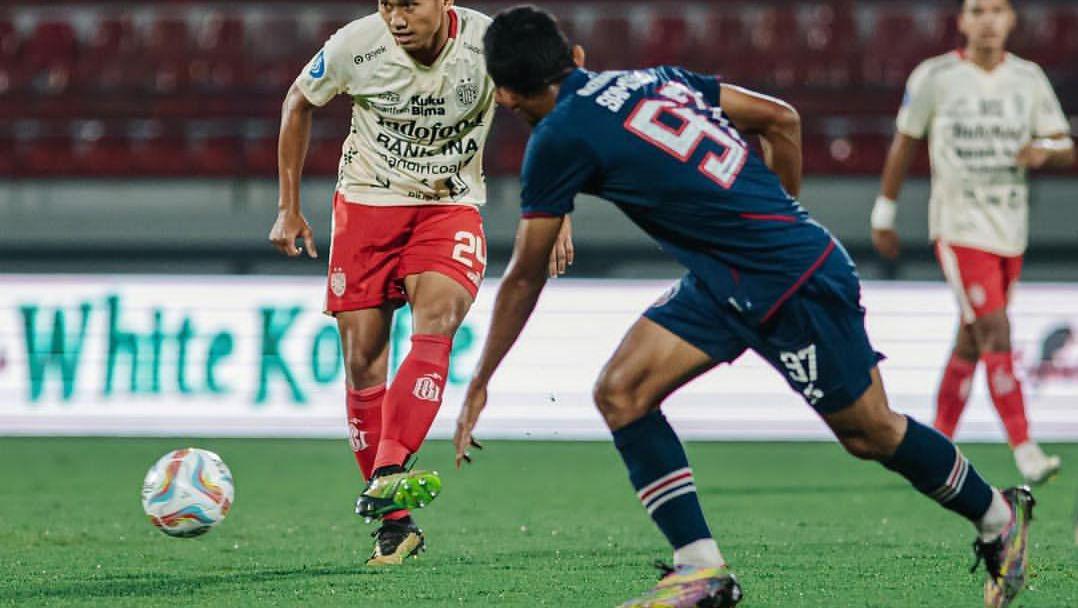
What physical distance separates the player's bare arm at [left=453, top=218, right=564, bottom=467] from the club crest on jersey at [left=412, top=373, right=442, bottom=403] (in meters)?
1.14

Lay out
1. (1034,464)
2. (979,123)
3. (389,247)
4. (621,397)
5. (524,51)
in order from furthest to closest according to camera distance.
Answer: (979,123) < (1034,464) < (389,247) < (621,397) < (524,51)

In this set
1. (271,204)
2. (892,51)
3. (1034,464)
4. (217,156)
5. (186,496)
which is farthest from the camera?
(892,51)

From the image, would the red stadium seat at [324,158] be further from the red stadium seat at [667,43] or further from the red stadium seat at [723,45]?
the red stadium seat at [723,45]

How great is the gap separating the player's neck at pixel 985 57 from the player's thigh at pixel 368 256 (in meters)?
3.84

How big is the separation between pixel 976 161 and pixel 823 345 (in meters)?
4.54

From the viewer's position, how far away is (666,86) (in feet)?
13.9

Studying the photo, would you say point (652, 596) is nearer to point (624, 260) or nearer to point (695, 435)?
point (695, 435)

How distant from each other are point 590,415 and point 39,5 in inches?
350

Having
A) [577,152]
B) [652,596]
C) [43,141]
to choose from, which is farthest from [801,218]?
[43,141]

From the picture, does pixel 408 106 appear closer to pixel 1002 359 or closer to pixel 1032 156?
pixel 1002 359

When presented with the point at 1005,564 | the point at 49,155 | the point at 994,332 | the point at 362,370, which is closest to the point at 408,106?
the point at 362,370

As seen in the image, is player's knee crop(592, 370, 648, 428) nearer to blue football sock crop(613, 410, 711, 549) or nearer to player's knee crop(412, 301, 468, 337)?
blue football sock crop(613, 410, 711, 549)

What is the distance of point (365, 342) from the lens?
18.9 feet

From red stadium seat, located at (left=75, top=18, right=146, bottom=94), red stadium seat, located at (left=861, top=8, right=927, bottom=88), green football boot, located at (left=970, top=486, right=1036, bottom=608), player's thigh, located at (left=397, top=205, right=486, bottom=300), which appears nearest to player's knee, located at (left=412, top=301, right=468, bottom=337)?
player's thigh, located at (left=397, top=205, right=486, bottom=300)
